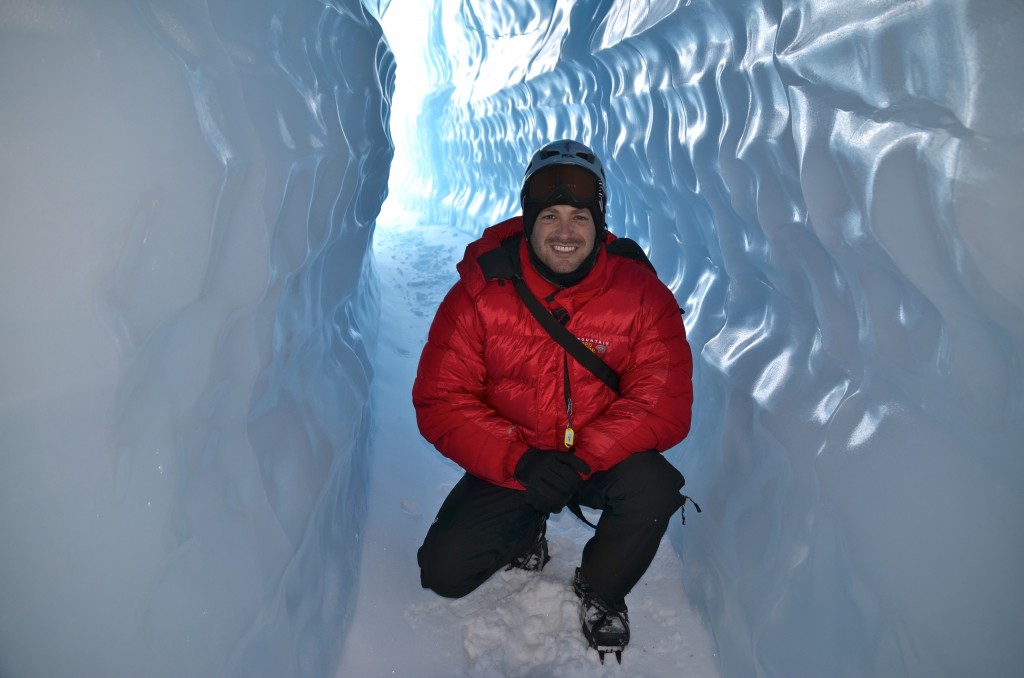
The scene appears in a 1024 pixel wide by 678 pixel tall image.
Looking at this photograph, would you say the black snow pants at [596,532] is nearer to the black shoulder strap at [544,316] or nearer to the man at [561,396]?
the man at [561,396]

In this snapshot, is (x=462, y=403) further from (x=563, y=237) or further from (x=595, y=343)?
(x=563, y=237)

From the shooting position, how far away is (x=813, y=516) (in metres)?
1.80

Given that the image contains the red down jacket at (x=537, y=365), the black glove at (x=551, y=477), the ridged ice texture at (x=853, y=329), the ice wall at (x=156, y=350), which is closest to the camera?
the ice wall at (x=156, y=350)

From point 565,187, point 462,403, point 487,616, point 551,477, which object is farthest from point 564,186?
point 487,616

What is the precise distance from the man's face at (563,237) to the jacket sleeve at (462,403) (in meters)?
0.32

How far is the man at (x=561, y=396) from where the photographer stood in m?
2.22

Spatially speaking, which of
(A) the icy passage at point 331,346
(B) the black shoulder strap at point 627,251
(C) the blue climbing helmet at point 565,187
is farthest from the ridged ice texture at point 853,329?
(C) the blue climbing helmet at point 565,187

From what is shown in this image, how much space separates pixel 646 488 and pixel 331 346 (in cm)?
152

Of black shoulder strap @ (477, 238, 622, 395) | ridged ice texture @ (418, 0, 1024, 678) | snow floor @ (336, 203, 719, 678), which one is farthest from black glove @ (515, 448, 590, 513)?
ridged ice texture @ (418, 0, 1024, 678)

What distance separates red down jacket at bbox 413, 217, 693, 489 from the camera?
227cm

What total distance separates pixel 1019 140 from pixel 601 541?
160 cm

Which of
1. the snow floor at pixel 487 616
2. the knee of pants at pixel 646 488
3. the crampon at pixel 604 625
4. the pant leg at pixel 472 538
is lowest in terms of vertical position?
the snow floor at pixel 487 616

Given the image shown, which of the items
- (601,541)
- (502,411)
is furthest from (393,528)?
(601,541)

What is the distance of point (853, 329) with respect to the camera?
1.73 m
